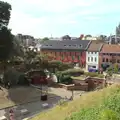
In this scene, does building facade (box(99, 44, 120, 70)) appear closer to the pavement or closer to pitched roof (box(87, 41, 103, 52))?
pitched roof (box(87, 41, 103, 52))

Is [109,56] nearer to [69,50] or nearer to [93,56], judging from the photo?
[93,56]

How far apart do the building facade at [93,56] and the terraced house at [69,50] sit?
1353mm

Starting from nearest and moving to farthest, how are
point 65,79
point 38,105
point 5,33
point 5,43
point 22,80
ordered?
point 38,105
point 5,43
point 5,33
point 22,80
point 65,79

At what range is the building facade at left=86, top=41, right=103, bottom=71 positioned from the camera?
67.7 metres

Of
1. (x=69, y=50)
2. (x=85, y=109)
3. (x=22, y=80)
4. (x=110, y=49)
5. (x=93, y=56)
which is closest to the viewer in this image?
(x=85, y=109)

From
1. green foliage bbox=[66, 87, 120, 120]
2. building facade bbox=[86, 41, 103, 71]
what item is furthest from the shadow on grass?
building facade bbox=[86, 41, 103, 71]

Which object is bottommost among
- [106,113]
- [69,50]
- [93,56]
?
[93,56]

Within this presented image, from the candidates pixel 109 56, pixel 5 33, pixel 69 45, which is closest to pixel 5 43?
pixel 5 33

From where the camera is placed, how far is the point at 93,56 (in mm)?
68688

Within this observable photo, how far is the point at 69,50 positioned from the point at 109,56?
1301 cm

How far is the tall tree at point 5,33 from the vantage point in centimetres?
3556

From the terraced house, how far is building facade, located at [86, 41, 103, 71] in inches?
53.2

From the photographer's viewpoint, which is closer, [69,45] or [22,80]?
[22,80]

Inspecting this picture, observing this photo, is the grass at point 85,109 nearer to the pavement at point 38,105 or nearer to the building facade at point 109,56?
the pavement at point 38,105
